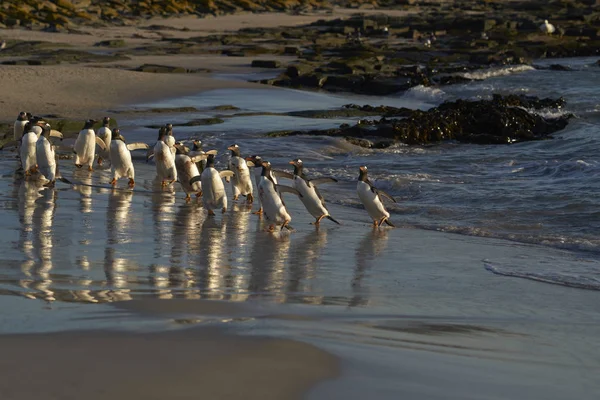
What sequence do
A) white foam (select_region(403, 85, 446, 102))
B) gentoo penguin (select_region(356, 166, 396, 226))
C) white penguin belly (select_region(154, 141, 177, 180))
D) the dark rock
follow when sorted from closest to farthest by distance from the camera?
gentoo penguin (select_region(356, 166, 396, 226)) < white penguin belly (select_region(154, 141, 177, 180)) < white foam (select_region(403, 85, 446, 102)) < the dark rock

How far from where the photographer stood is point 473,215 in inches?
455

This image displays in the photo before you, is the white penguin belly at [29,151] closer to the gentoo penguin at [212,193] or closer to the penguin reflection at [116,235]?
the penguin reflection at [116,235]

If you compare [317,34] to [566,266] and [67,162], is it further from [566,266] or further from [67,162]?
[566,266]

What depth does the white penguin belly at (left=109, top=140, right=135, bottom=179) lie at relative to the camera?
1206 cm

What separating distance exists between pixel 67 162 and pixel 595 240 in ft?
22.8

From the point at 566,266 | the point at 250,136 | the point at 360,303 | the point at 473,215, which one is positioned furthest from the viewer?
the point at 250,136

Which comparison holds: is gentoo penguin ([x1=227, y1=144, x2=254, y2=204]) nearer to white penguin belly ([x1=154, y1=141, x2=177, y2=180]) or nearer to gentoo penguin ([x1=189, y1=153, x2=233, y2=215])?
white penguin belly ([x1=154, y1=141, x2=177, y2=180])

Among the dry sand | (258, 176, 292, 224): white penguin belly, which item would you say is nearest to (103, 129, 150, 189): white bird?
(258, 176, 292, 224): white penguin belly

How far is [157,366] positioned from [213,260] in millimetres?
3006

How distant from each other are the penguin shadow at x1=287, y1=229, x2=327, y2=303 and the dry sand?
141cm

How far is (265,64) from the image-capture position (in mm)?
30500

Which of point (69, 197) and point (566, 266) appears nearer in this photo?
point (566, 266)

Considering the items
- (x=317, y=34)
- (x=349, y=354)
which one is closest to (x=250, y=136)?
(x=349, y=354)

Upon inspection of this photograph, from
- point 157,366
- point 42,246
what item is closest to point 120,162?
point 42,246
